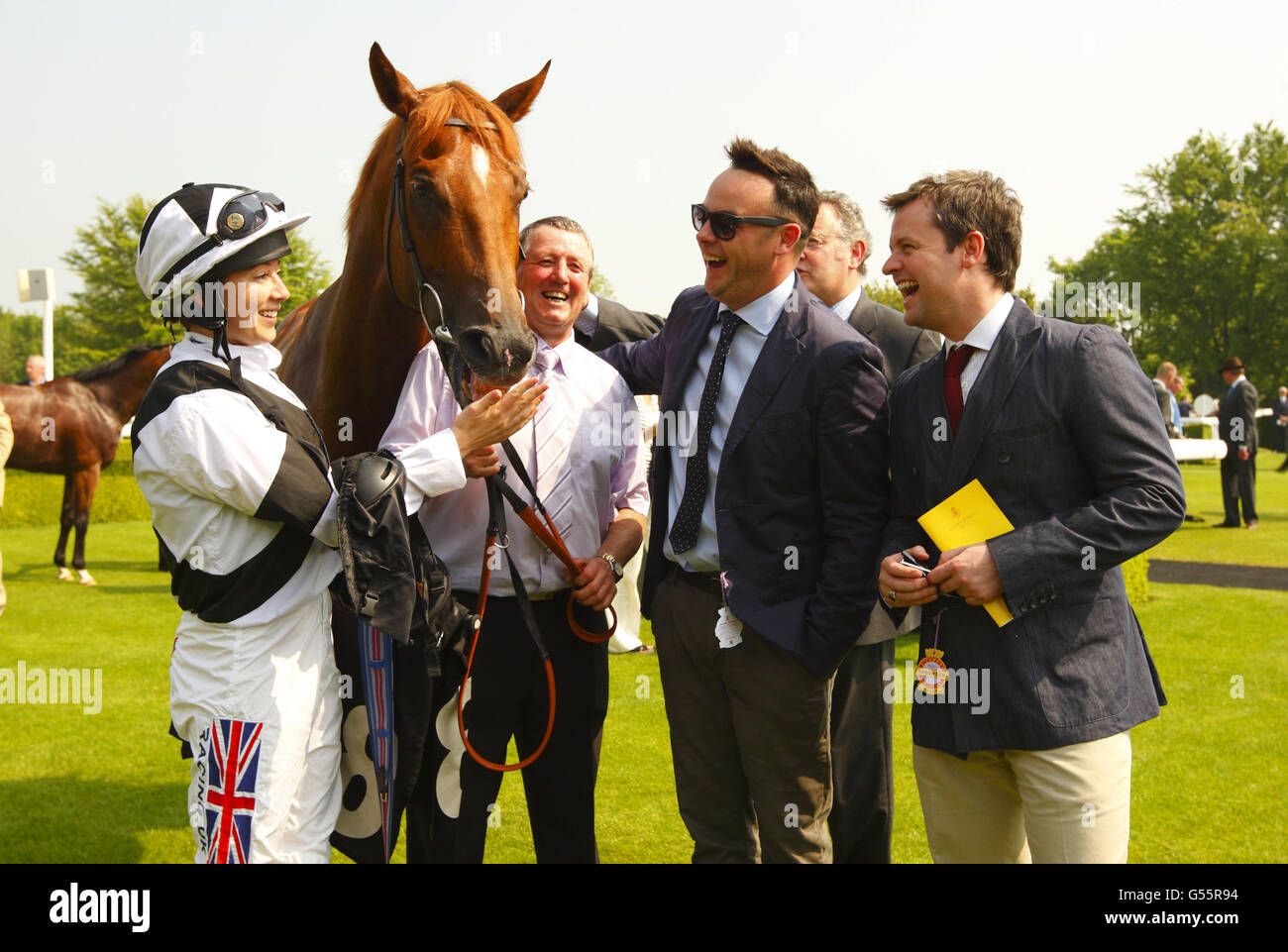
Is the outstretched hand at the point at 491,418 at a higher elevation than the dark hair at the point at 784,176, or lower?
lower

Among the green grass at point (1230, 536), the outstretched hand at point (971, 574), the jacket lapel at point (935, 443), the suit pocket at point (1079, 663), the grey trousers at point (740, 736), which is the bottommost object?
the green grass at point (1230, 536)

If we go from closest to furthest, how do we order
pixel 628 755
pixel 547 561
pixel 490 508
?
1. pixel 490 508
2. pixel 547 561
3. pixel 628 755

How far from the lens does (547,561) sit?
2.86 meters

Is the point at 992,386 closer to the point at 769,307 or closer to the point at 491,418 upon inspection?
the point at 769,307

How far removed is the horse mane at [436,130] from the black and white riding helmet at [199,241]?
614 millimetres

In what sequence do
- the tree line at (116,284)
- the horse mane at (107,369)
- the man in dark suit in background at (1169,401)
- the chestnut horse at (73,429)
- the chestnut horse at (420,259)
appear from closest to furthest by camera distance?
→ 1. the chestnut horse at (420,259)
2. the chestnut horse at (73,429)
3. the horse mane at (107,369)
4. the man in dark suit in background at (1169,401)
5. the tree line at (116,284)

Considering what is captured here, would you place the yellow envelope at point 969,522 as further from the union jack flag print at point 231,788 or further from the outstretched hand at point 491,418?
the union jack flag print at point 231,788

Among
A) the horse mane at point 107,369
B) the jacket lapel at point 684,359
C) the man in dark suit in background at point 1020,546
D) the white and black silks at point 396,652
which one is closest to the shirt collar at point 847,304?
the jacket lapel at point 684,359

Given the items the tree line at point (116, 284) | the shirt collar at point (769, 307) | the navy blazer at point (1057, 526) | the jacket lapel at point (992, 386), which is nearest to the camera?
the navy blazer at point (1057, 526)

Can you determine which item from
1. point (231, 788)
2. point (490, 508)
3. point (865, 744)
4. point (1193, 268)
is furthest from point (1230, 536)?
point (1193, 268)

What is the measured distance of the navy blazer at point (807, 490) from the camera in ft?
8.05

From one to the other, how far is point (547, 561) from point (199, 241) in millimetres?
1212

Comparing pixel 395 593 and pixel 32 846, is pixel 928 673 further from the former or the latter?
pixel 32 846

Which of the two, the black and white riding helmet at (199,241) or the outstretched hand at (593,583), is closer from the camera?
the black and white riding helmet at (199,241)
